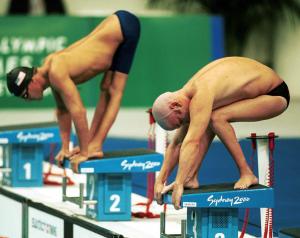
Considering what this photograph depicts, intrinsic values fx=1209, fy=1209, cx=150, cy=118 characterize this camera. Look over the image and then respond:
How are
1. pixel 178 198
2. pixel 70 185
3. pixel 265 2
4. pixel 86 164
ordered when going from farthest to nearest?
pixel 265 2, pixel 70 185, pixel 86 164, pixel 178 198

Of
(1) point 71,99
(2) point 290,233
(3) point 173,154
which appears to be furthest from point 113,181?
(2) point 290,233

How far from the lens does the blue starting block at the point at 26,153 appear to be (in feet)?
31.0

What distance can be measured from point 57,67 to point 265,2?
40.3ft

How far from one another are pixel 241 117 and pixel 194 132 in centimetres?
36

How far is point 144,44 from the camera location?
15109 mm

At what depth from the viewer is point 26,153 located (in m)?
9.59

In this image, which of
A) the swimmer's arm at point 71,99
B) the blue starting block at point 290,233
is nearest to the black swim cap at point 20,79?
the swimmer's arm at point 71,99

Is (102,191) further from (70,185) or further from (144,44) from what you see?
(144,44)

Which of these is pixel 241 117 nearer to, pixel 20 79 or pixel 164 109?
pixel 164 109

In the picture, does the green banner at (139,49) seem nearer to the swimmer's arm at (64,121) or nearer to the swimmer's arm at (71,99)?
the swimmer's arm at (64,121)

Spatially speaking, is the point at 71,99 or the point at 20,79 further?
the point at 20,79

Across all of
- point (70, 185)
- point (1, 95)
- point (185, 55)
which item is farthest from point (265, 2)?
point (70, 185)

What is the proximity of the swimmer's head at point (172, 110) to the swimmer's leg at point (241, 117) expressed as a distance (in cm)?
17

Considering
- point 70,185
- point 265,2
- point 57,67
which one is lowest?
point 70,185
